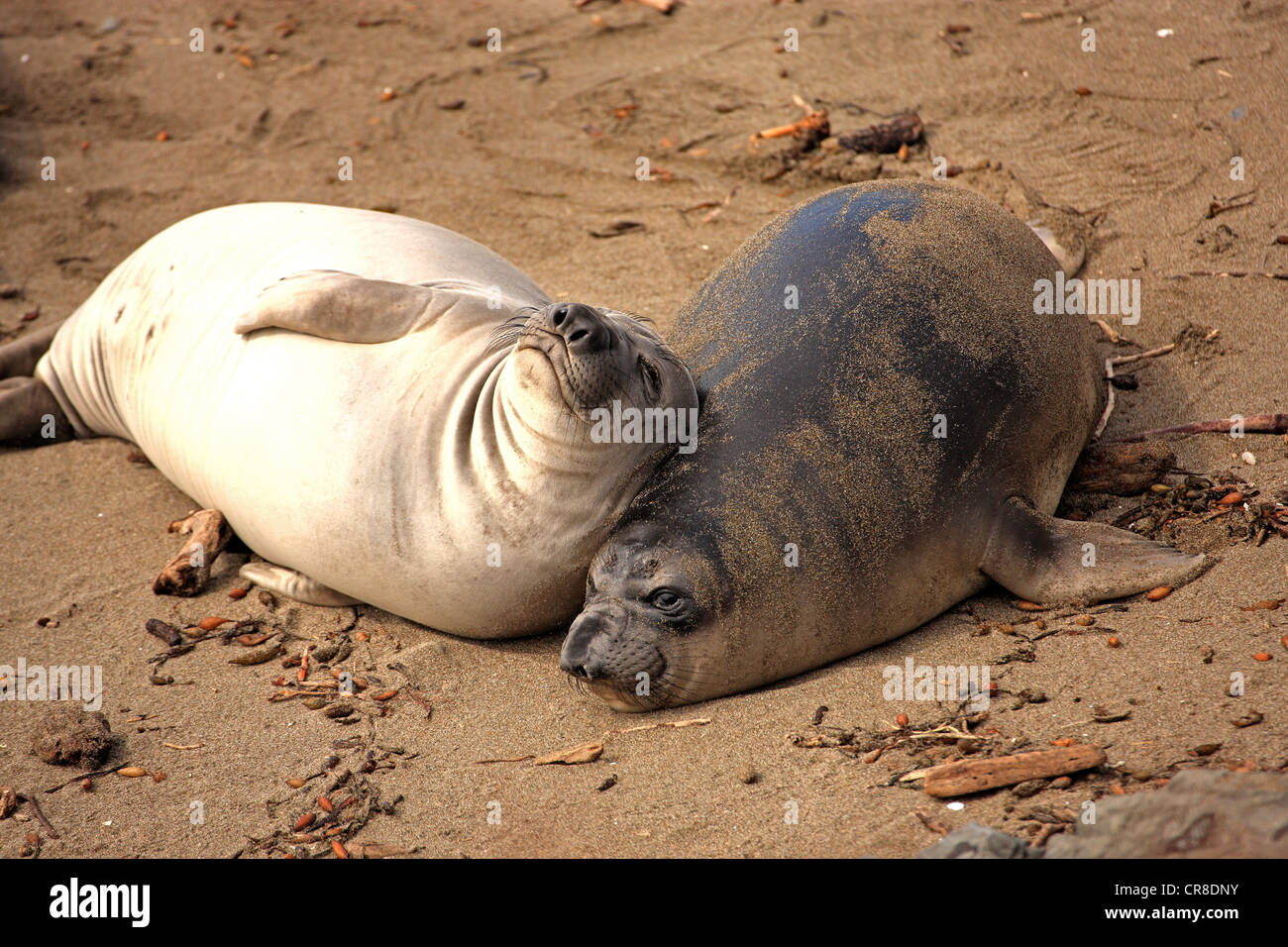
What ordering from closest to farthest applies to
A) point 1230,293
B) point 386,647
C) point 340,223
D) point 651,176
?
point 386,647, point 340,223, point 1230,293, point 651,176

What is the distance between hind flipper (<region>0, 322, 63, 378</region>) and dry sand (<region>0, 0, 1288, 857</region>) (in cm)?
52

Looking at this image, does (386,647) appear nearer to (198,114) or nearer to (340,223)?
(340,223)

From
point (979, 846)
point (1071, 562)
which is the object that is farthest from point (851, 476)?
point (979, 846)

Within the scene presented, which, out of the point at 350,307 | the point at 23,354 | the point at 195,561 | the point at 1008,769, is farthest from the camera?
the point at 23,354

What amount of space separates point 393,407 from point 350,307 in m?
0.41

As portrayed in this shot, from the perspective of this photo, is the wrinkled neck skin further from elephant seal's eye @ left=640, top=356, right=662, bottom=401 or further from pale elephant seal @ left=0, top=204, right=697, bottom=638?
elephant seal's eye @ left=640, top=356, right=662, bottom=401

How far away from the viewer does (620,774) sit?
323 cm

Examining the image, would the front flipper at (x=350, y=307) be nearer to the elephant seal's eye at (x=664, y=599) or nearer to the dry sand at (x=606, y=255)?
the dry sand at (x=606, y=255)

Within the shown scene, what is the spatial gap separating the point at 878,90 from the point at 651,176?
1.45 meters

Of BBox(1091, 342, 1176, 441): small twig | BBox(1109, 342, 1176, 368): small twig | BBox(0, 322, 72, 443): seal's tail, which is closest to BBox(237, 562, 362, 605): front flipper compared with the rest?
BBox(0, 322, 72, 443): seal's tail

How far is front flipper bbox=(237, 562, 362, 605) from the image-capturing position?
4.14 metres

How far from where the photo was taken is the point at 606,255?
620 cm

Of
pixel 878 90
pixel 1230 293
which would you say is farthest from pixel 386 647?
pixel 878 90

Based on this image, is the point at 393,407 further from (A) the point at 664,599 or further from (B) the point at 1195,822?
(B) the point at 1195,822
